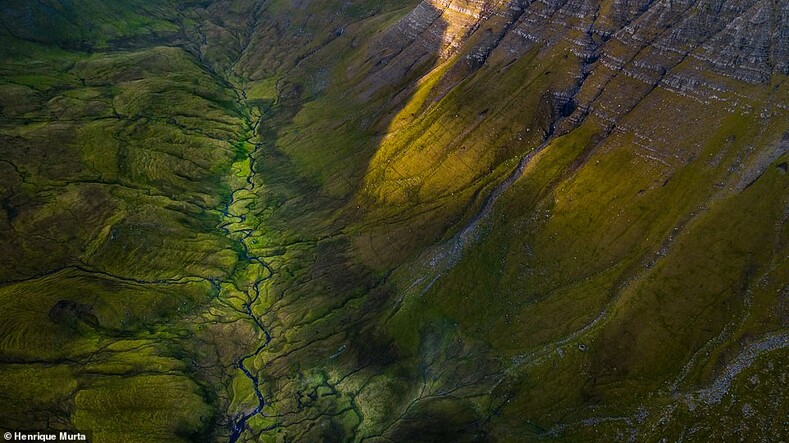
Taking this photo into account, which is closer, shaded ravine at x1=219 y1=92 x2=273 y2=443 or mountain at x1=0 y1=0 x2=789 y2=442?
mountain at x1=0 y1=0 x2=789 y2=442

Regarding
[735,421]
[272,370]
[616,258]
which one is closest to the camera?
[735,421]

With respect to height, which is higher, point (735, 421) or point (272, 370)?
point (735, 421)

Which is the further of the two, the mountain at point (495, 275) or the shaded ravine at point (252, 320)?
the shaded ravine at point (252, 320)

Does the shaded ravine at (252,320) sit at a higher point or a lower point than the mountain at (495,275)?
lower

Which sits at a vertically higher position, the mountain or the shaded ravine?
the mountain

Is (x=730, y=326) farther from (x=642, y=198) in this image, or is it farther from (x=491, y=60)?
(x=491, y=60)

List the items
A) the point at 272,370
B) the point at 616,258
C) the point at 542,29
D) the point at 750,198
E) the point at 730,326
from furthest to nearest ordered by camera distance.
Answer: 1. the point at 542,29
2. the point at 272,370
3. the point at 616,258
4. the point at 750,198
5. the point at 730,326

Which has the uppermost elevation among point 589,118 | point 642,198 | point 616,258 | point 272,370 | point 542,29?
point 542,29

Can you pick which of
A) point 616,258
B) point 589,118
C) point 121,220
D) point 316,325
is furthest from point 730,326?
point 121,220
